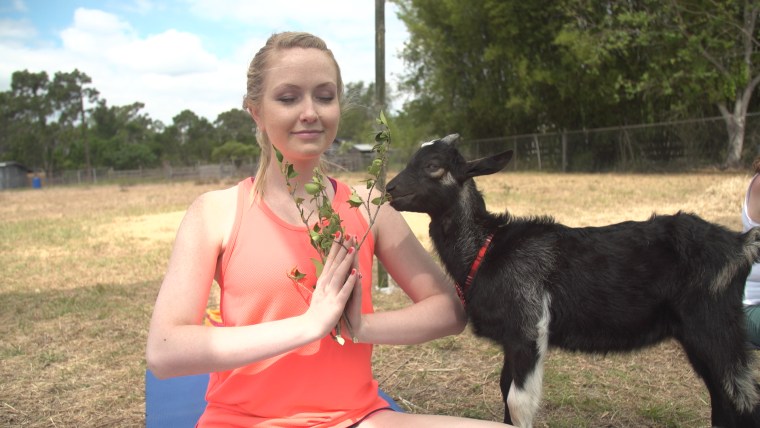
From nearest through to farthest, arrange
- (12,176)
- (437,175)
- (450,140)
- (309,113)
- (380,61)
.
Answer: (309,113), (437,175), (450,140), (380,61), (12,176)

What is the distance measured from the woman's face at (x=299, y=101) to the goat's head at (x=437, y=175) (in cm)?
67

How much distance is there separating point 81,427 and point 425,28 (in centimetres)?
2742

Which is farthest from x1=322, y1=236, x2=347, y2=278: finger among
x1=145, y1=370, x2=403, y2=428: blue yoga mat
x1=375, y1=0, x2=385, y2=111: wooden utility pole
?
x1=375, y1=0, x2=385, y2=111: wooden utility pole

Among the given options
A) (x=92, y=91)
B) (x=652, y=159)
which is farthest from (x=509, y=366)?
(x=92, y=91)

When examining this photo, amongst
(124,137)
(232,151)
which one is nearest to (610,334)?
(232,151)

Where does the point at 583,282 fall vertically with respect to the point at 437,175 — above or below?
below

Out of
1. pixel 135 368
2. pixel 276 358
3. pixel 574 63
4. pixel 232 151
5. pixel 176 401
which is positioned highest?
pixel 574 63

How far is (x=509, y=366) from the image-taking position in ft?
8.48

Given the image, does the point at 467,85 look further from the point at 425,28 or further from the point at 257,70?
the point at 257,70

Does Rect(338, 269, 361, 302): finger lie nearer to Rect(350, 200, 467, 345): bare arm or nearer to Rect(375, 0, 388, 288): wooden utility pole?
Rect(350, 200, 467, 345): bare arm

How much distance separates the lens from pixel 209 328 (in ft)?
5.66

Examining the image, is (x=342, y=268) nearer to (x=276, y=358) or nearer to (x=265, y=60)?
(x=276, y=358)

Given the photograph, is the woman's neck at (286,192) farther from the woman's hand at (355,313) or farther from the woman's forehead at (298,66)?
the woman's hand at (355,313)

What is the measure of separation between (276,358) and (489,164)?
1253 mm
